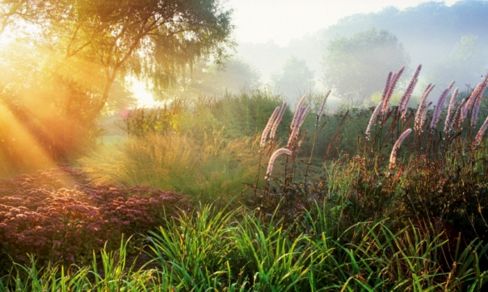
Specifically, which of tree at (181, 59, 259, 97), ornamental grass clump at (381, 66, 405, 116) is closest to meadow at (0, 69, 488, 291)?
ornamental grass clump at (381, 66, 405, 116)

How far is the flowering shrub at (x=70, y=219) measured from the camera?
4203mm

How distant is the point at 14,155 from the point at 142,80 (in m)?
11.7

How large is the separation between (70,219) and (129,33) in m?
17.5

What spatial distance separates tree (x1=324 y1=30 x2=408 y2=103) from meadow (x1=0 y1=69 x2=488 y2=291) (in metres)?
70.9

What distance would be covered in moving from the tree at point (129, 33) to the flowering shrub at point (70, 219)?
14731 millimetres

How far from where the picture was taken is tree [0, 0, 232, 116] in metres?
19.5

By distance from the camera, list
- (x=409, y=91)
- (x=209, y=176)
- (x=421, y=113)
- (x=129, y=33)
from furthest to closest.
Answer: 1. (x=129, y=33)
2. (x=209, y=176)
3. (x=421, y=113)
4. (x=409, y=91)

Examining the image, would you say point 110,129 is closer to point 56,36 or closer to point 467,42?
point 56,36

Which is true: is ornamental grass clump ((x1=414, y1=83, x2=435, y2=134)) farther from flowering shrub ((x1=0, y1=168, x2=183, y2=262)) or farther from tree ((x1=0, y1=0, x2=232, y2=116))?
tree ((x1=0, y1=0, x2=232, y2=116))

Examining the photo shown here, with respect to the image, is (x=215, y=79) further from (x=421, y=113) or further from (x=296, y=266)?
(x=296, y=266)

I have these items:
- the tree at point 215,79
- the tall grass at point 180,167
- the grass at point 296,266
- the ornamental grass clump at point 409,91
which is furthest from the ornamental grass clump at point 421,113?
the tree at point 215,79

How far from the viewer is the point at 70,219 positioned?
15.3ft

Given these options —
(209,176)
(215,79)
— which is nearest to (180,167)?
(209,176)

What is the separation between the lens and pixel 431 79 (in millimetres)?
107500
